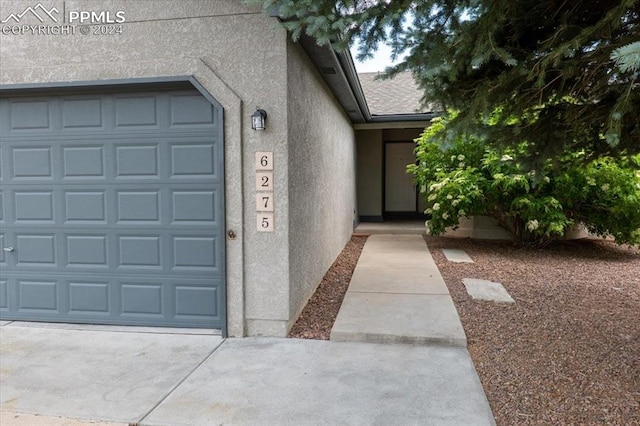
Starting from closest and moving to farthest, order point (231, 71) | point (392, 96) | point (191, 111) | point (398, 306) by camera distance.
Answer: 1. point (231, 71)
2. point (191, 111)
3. point (398, 306)
4. point (392, 96)

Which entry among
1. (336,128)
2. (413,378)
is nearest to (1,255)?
(413,378)

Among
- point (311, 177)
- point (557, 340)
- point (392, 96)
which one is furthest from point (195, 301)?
point (392, 96)

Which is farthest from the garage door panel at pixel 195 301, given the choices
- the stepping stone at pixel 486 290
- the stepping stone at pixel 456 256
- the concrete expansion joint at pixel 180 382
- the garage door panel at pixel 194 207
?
the stepping stone at pixel 456 256

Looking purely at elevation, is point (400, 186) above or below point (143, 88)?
below

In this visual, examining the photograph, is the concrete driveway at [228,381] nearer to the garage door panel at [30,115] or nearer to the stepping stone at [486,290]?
the stepping stone at [486,290]

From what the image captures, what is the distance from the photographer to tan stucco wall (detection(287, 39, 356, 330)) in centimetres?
455

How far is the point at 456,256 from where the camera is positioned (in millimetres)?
8352

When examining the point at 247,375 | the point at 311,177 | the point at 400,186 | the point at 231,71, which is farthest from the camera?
the point at 400,186

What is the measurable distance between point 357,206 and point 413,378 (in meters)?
10.0

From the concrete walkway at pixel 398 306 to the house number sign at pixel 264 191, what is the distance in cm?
127

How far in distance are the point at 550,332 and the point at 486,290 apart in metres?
1.61

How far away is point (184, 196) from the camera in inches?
177

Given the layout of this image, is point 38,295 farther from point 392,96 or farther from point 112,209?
point 392,96

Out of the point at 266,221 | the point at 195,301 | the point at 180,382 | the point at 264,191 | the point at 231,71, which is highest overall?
the point at 231,71
